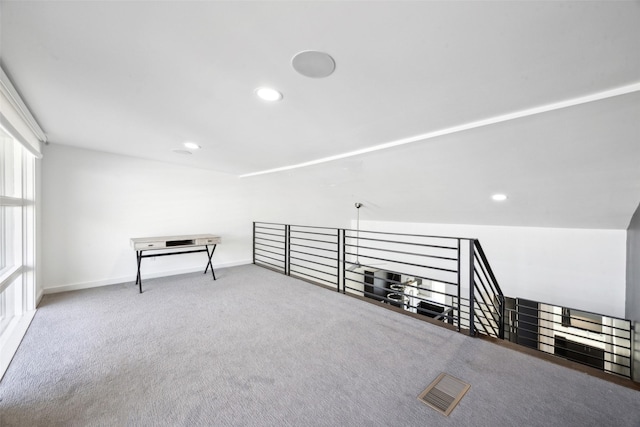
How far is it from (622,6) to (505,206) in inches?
122

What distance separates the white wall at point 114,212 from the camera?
323 cm

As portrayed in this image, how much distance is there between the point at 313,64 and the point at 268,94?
18.0 inches

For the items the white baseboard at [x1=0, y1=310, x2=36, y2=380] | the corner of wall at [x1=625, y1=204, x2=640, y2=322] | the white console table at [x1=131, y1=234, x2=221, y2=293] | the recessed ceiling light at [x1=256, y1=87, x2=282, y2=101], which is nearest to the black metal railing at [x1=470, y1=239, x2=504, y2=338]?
the corner of wall at [x1=625, y1=204, x2=640, y2=322]

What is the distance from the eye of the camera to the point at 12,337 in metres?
2.16

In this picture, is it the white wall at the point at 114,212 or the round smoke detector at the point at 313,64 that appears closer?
the round smoke detector at the point at 313,64

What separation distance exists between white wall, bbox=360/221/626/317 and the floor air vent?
3417 millimetres

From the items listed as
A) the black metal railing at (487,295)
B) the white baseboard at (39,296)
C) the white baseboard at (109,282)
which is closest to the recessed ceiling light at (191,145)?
the white baseboard at (109,282)

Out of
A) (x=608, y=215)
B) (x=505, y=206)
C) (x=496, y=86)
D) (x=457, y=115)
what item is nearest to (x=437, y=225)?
(x=505, y=206)

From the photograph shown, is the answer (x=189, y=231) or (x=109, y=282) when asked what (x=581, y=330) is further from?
(x=109, y=282)

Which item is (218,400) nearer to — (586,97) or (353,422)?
(353,422)

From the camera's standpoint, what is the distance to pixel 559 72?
4.29 feet

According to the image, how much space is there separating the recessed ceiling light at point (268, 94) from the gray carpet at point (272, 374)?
74.2 inches

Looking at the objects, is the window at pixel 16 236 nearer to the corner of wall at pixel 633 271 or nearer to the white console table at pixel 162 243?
the white console table at pixel 162 243

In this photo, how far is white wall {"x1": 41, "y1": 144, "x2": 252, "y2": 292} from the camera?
3232 millimetres
